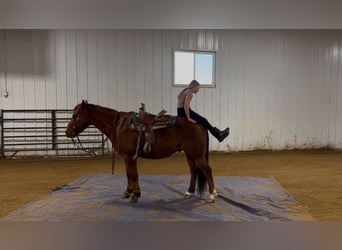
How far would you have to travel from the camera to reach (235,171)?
5.53 metres

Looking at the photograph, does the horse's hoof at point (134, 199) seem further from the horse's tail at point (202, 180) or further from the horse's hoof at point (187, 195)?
the horse's tail at point (202, 180)

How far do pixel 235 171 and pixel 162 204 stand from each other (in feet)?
7.92

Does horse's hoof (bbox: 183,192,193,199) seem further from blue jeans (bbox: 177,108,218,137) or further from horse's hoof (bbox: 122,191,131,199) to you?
blue jeans (bbox: 177,108,218,137)

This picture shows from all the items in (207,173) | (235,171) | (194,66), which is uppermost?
(194,66)

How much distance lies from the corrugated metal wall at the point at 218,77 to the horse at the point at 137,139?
357cm

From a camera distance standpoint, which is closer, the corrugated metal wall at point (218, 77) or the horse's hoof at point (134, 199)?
the horse's hoof at point (134, 199)

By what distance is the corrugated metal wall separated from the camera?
6871mm

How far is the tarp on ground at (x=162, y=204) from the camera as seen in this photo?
9.87 feet

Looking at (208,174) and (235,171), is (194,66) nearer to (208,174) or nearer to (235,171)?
(235,171)

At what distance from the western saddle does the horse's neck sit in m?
0.24

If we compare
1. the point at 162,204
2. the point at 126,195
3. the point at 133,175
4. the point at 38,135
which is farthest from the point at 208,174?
the point at 38,135

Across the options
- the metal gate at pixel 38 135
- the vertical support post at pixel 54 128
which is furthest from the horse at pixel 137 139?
the vertical support post at pixel 54 128
